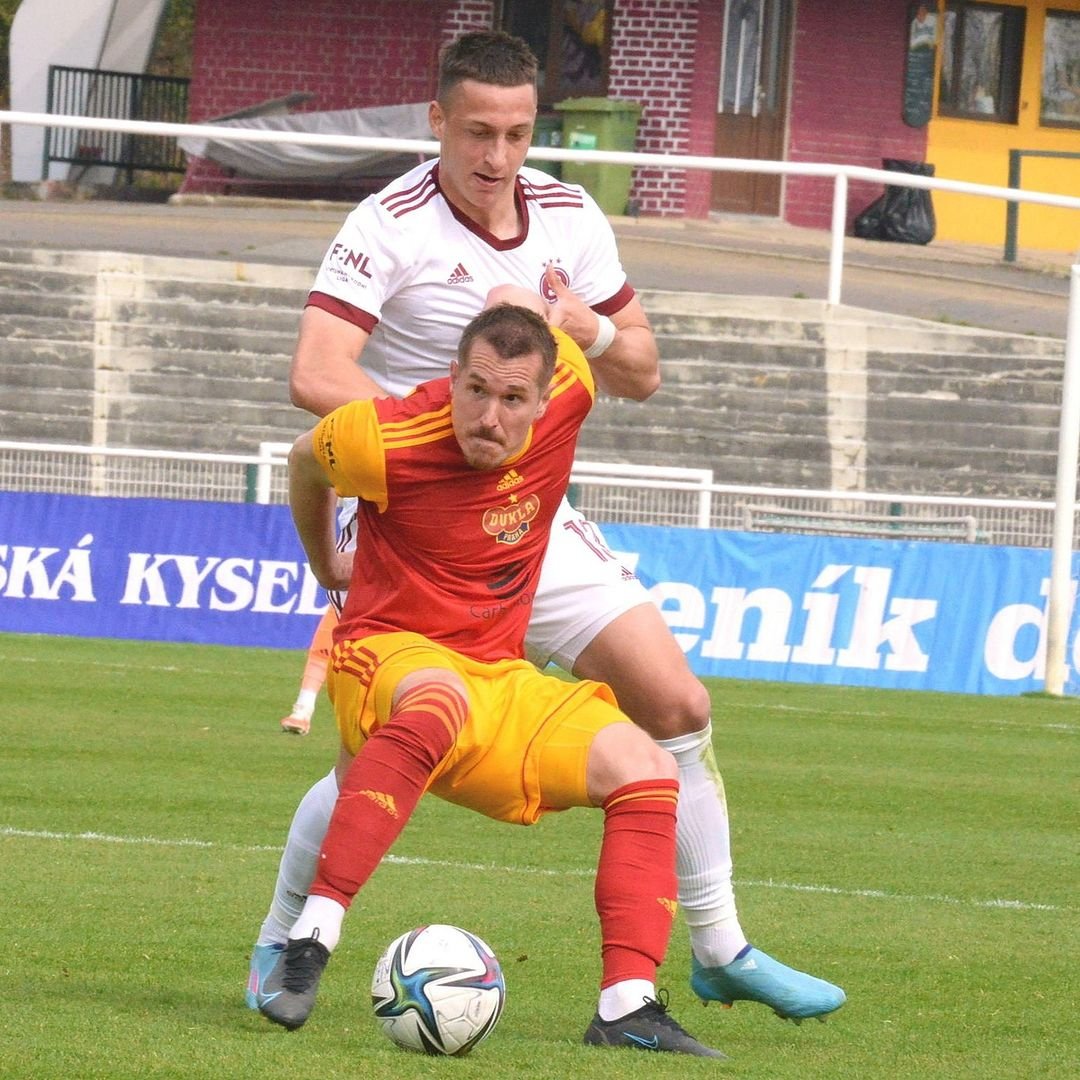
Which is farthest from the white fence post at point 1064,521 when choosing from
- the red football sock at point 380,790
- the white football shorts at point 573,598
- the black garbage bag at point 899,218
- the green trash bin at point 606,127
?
the black garbage bag at point 899,218

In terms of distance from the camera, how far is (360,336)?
→ 17.8 feet

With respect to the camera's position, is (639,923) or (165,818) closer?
(639,923)

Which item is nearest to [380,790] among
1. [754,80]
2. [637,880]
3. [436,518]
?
[637,880]

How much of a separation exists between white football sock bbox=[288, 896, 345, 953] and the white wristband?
1.78 m

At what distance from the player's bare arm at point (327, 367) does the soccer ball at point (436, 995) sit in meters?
1.35

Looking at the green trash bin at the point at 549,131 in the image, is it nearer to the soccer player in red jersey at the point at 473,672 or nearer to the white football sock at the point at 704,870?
the white football sock at the point at 704,870

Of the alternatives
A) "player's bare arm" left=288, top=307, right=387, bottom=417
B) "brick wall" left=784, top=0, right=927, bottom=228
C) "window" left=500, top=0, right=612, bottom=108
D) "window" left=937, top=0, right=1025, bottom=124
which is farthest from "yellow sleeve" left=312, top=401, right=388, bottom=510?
"window" left=937, top=0, right=1025, bottom=124

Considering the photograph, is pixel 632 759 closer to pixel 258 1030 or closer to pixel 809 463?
pixel 258 1030

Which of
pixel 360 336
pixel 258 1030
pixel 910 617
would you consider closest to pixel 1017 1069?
pixel 258 1030

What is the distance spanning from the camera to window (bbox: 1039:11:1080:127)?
31766 mm

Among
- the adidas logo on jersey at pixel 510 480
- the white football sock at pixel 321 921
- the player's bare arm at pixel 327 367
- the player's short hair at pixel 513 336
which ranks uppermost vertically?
the player's short hair at pixel 513 336

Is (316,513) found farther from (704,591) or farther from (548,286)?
(704,591)

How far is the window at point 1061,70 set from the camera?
31766 mm

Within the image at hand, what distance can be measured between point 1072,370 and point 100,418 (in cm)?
886
